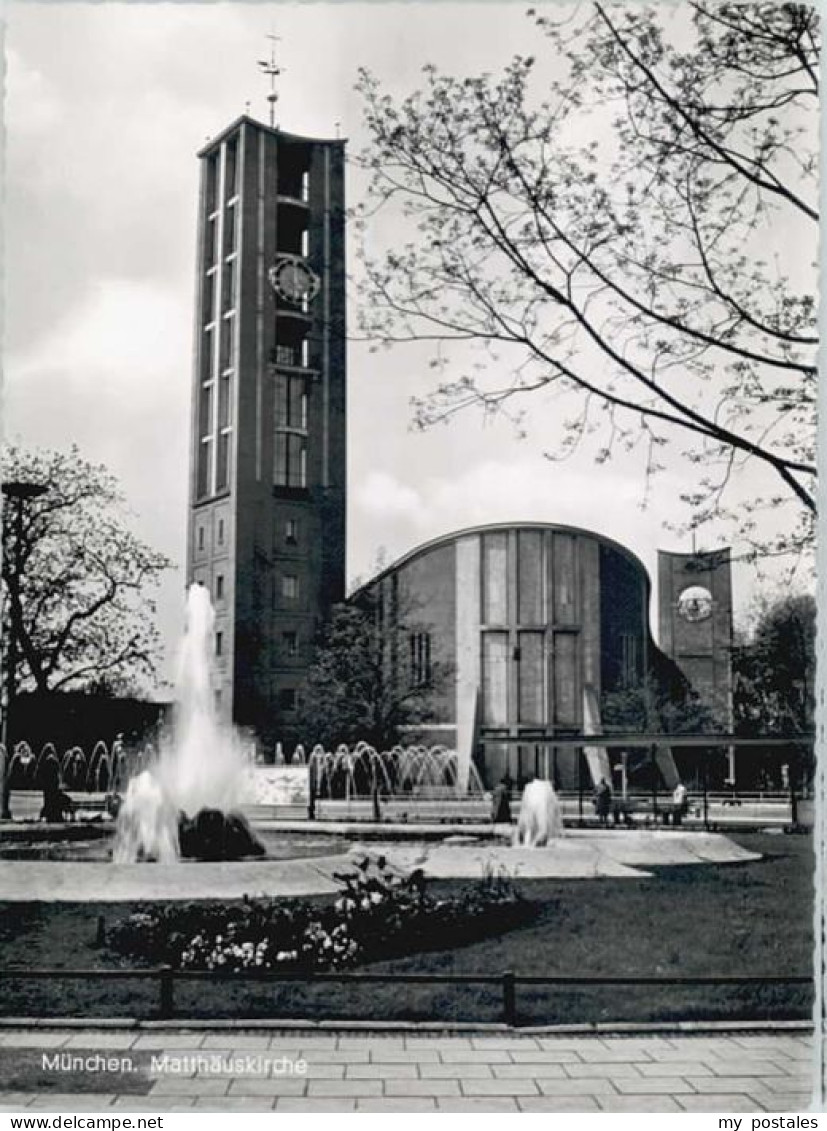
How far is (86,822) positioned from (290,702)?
152 cm

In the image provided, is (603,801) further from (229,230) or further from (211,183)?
(211,183)

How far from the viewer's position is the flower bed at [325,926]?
20.1 ft

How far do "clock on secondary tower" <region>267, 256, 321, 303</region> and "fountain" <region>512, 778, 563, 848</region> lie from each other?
3.08 metres

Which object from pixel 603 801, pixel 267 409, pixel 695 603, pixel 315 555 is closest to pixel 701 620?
pixel 695 603

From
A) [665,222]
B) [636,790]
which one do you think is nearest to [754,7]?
[665,222]

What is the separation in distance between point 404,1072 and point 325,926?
1.18m

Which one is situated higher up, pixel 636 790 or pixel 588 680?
pixel 588 680

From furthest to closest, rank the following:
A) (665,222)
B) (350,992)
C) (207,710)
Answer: (207,710)
(665,222)
(350,992)

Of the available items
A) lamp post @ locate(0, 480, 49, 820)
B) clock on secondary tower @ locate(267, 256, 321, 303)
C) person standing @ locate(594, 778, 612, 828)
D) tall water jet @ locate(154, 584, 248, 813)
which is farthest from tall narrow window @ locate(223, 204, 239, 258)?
person standing @ locate(594, 778, 612, 828)

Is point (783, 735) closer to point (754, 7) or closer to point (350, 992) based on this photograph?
point (350, 992)

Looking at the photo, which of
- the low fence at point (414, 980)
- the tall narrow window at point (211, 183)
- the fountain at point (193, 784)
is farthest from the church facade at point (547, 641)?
the tall narrow window at point (211, 183)

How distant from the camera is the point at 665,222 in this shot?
21.2 ft

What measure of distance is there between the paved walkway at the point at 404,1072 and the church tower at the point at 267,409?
2.04 metres

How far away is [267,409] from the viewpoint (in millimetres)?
6902
